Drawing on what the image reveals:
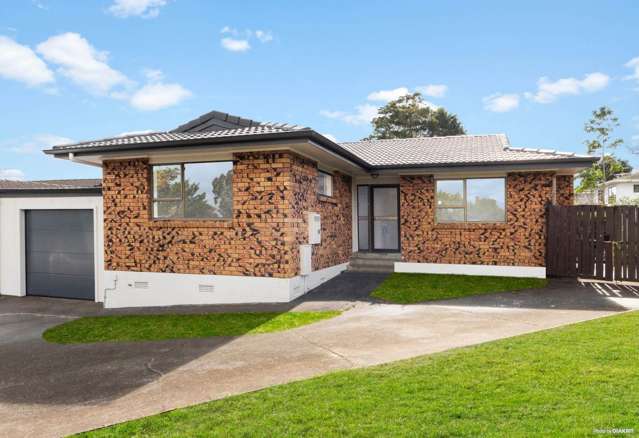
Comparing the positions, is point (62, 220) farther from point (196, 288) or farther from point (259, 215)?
point (259, 215)

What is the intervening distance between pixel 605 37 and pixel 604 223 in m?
8.74

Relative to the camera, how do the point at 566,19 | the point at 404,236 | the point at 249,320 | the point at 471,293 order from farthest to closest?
the point at 566,19 < the point at 404,236 < the point at 471,293 < the point at 249,320

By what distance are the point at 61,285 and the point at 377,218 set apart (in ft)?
29.6

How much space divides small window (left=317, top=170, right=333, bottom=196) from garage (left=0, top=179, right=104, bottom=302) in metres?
5.46

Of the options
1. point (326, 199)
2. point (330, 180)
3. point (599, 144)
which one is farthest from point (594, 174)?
point (326, 199)

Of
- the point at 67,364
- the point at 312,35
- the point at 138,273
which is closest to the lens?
the point at 67,364

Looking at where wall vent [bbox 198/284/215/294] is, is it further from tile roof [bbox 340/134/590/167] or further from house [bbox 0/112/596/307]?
tile roof [bbox 340/134/590/167]

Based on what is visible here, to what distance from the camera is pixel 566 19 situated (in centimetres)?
1353

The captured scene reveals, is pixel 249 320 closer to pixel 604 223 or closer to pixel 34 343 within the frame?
pixel 34 343

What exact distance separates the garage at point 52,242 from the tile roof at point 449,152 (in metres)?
7.62

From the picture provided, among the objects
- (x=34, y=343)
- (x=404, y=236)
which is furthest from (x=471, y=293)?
(x=34, y=343)

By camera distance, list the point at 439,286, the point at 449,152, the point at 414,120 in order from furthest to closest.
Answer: the point at 414,120 < the point at 449,152 < the point at 439,286

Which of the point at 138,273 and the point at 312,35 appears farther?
the point at 312,35

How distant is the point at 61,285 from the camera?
11.9 m
